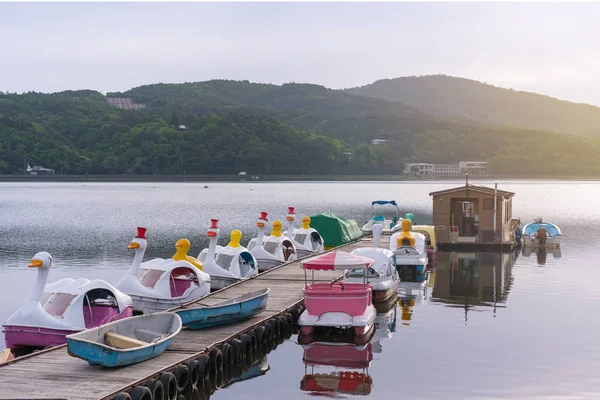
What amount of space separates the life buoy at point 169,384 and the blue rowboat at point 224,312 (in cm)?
405

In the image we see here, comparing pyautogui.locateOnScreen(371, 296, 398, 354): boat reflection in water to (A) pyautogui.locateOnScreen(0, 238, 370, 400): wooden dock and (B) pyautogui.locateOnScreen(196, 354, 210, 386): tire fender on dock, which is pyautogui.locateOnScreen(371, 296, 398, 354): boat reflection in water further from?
(B) pyautogui.locateOnScreen(196, 354, 210, 386): tire fender on dock

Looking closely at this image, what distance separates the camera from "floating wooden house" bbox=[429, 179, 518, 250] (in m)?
52.1

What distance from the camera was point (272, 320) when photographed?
25.6 m

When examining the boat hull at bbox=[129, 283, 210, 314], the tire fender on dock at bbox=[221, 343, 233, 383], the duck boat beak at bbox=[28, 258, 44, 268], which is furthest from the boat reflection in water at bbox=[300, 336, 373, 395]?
the duck boat beak at bbox=[28, 258, 44, 268]

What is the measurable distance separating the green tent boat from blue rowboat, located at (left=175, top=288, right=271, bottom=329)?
28430mm

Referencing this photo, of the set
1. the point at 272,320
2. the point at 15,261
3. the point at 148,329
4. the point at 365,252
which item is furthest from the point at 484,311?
the point at 15,261

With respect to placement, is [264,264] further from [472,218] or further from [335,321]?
[472,218]

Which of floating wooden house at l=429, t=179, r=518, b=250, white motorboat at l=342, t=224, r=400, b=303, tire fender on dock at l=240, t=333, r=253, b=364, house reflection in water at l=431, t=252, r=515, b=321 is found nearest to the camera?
tire fender on dock at l=240, t=333, r=253, b=364

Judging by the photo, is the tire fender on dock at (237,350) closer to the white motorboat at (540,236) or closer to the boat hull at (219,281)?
the boat hull at (219,281)

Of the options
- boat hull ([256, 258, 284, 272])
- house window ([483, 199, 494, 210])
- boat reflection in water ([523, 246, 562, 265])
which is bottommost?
boat reflection in water ([523, 246, 562, 265])

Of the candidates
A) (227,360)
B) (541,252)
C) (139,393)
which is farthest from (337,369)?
(541,252)

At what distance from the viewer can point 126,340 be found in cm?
1934

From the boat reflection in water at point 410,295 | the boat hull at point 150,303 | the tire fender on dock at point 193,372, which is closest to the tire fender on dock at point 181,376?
the tire fender on dock at point 193,372

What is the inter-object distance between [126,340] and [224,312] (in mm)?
4835
